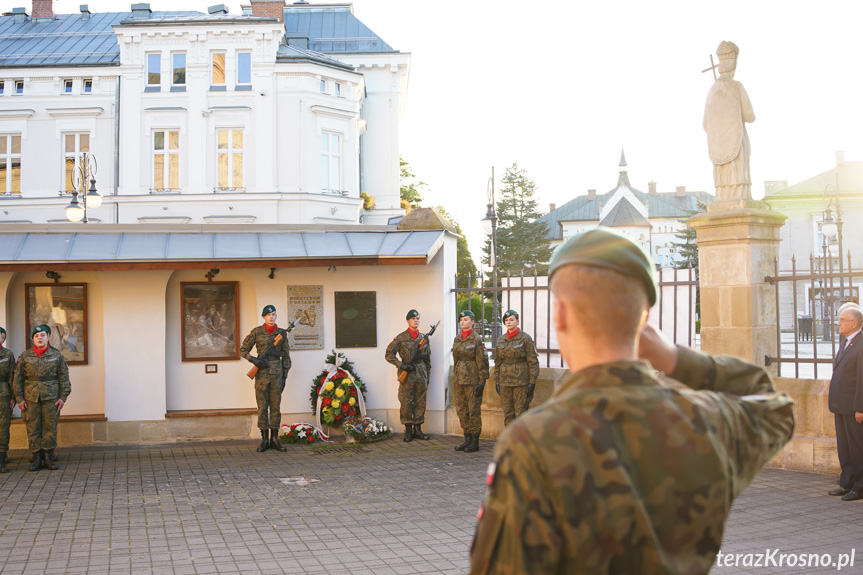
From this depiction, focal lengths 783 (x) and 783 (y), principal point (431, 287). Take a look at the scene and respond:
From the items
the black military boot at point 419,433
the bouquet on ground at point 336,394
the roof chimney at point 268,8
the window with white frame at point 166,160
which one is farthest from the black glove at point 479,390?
the roof chimney at point 268,8

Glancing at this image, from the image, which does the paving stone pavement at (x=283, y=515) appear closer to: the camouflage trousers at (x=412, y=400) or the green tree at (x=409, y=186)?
the camouflage trousers at (x=412, y=400)

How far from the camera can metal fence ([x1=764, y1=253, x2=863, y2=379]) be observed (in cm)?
941

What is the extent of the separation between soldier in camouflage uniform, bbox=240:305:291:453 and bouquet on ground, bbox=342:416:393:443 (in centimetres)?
109

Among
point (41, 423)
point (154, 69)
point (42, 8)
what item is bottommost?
point (41, 423)

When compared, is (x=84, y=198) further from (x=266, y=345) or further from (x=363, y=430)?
(x=363, y=430)

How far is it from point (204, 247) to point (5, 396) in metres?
3.53

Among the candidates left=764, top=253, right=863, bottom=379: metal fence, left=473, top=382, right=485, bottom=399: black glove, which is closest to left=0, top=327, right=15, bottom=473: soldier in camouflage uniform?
left=473, top=382, right=485, bottom=399: black glove

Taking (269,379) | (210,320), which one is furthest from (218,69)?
(269,379)

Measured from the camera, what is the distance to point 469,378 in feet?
39.7

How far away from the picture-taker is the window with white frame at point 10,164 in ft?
102

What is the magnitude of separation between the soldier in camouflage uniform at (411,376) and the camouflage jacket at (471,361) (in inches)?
33.3

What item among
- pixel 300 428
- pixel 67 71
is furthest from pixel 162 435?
pixel 67 71

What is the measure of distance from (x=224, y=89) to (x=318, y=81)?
367 centimetres

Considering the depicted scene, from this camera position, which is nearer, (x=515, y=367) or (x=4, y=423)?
(x=4, y=423)
